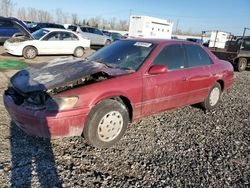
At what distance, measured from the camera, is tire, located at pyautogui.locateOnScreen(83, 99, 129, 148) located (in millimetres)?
3607

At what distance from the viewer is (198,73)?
5.18 m

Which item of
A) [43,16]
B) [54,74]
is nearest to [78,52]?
[54,74]

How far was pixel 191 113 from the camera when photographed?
227 inches

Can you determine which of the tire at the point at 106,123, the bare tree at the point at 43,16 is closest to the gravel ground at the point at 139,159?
the tire at the point at 106,123

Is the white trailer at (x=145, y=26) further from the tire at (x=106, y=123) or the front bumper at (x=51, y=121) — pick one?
the front bumper at (x=51, y=121)

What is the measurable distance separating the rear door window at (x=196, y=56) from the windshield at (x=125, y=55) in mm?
949

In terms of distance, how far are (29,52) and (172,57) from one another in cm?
958

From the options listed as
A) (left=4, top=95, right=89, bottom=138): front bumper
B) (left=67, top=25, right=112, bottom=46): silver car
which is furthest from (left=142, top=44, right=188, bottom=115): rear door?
(left=67, top=25, right=112, bottom=46): silver car

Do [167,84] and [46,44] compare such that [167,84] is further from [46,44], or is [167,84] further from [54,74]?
[46,44]

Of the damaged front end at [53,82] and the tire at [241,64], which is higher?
the damaged front end at [53,82]

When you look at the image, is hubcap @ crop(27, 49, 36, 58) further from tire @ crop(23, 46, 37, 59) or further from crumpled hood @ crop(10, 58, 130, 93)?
crumpled hood @ crop(10, 58, 130, 93)

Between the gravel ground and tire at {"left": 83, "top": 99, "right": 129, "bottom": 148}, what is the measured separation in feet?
0.50

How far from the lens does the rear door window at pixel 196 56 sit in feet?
16.8

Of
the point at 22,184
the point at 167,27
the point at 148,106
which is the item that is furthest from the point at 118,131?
the point at 167,27
